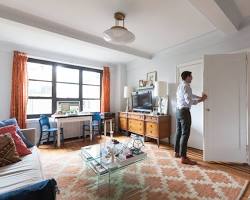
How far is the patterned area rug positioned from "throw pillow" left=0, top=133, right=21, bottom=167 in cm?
65

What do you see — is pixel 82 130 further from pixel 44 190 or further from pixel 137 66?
pixel 44 190

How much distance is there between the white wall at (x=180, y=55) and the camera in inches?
113

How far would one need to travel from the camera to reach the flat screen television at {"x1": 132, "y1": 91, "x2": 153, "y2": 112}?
424cm

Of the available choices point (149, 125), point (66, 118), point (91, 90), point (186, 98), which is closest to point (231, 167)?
point (186, 98)

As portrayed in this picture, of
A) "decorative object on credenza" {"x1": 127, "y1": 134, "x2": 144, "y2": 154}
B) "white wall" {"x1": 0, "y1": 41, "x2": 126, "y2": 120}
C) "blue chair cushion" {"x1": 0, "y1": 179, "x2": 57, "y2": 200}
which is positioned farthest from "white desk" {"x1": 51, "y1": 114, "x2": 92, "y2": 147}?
"blue chair cushion" {"x1": 0, "y1": 179, "x2": 57, "y2": 200}

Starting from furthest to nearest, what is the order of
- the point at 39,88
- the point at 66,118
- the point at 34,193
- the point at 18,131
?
the point at 39,88 → the point at 66,118 → the point at 18,131 → the point at 34,193

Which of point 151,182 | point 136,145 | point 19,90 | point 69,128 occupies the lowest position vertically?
point 151,182

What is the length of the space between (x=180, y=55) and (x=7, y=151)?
3.63 metres

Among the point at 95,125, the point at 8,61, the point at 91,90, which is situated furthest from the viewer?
the point at 91,90

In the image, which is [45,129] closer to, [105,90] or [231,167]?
[105,90]

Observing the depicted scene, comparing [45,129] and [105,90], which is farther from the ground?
[105,90]

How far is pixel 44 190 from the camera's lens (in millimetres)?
801

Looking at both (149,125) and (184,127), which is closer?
(184,127)

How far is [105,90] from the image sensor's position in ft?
17.0
